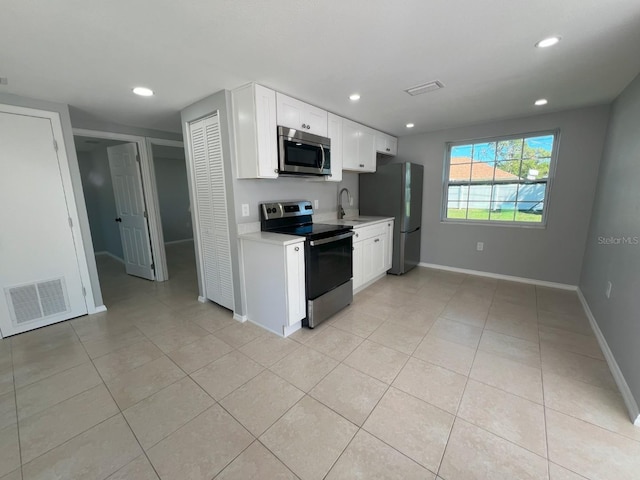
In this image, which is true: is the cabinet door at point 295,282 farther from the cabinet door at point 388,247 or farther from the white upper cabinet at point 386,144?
the white upper cabinet at point 386,144

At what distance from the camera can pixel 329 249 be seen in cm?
265

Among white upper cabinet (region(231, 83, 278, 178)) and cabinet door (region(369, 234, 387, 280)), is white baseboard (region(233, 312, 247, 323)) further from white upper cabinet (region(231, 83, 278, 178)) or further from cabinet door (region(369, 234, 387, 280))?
cabinet door (region(369, 234, 387, 280))

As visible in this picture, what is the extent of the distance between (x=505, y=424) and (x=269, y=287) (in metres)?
1.94

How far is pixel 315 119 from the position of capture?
288 cm

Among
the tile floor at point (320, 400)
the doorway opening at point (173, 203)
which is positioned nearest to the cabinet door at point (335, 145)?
the tile floor at point (320, 400)

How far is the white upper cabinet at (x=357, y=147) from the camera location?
3.40 meters

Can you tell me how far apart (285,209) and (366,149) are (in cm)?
166

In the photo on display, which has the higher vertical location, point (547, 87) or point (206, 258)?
Result: point (547, 87)

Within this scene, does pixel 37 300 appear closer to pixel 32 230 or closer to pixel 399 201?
pixel 32 230

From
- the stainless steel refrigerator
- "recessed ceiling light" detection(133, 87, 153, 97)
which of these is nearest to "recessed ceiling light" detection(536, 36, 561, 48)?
the stainless steel refrigerator

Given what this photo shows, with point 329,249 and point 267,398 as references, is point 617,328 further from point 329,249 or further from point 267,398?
point 267,398

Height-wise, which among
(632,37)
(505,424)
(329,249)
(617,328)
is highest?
(632,37)

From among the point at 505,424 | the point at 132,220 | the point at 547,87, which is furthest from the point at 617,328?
the point at 132,220

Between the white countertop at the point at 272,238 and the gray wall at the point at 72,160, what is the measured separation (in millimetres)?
1891
